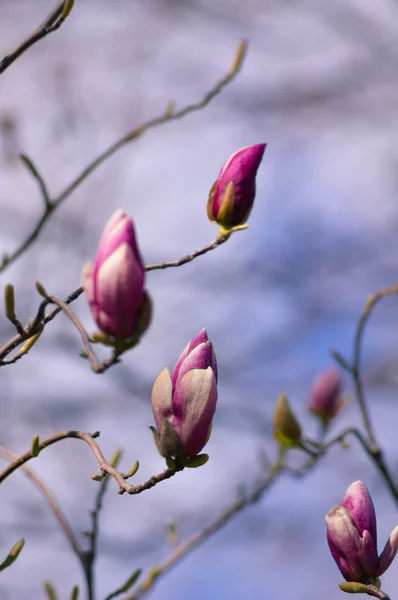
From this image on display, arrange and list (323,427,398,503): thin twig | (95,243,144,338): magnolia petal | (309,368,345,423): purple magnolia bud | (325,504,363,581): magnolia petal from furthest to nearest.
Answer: (309,368,345,423): purple magnolia bud → (323,427,398,503): thin twig → (325,504,363,581): magnolia petal → (95,243,144,338): magnolia petal

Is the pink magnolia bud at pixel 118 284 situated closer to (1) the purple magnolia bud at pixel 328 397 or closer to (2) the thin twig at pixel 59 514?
(2) the thin twig at pixel 59 514

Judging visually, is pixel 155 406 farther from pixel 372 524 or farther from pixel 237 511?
pixel 237 511

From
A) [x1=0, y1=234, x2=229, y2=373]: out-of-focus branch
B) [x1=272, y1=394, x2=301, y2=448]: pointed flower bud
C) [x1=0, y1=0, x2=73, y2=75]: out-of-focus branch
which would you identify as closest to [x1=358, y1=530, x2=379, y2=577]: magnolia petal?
[x1=0, y1=234, x2=229, y2=373]: out-of-focus branch

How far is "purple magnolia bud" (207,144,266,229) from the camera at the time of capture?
26.7 inches

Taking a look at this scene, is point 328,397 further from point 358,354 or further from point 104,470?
point 104,470

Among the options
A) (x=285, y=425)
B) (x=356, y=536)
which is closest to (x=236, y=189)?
(x=356, y=536)

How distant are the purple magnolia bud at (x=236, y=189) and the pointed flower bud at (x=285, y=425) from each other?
392mm

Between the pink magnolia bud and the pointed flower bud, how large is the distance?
1.70 ft

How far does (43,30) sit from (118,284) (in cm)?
35

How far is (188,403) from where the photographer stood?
58 centimetres

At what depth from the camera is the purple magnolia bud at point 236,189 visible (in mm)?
679

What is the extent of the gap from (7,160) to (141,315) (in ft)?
3.38

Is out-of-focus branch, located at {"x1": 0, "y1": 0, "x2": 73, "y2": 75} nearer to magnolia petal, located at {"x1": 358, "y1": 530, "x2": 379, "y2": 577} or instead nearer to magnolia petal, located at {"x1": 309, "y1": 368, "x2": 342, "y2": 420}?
magnolia petal, located at {"x1": 358, "y1": 530, "x2": 379, "y2": 577}

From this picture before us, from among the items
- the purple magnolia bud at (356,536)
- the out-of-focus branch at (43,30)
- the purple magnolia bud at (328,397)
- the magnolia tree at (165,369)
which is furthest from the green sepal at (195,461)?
the purple magnolia bud at (328,397)
